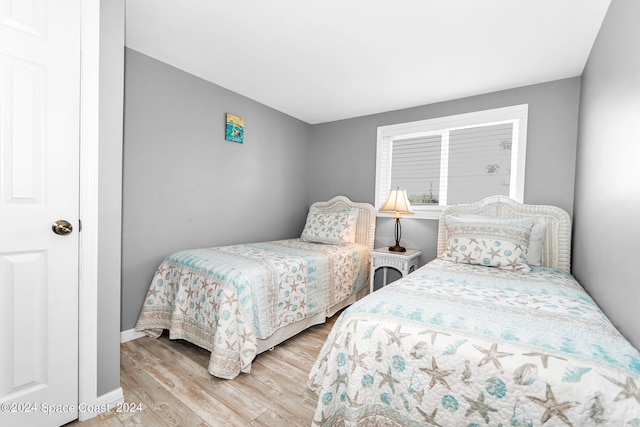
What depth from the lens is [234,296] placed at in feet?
6.18

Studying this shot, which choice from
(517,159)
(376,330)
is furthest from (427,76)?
(376,330)

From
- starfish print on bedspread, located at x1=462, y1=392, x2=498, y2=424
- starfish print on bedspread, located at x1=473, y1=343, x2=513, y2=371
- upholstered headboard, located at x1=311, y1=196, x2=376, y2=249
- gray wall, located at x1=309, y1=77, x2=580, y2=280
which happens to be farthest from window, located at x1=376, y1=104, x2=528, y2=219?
starfish print on bedspread, located at x1=462, y1=392, x2=498, y2=424

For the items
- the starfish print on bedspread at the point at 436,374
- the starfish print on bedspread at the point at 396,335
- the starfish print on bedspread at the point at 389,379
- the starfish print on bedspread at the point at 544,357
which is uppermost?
the starfish print on bedspread at the point at 544,357

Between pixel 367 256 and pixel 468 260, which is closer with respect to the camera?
pixel 468 260

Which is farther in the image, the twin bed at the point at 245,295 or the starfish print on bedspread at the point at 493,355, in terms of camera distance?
the twin bed at the point at 245,295

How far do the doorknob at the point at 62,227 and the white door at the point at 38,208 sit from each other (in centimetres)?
2

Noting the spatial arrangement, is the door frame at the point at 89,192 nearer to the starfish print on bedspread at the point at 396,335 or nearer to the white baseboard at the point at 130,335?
the white baseboard at the point at 130,335

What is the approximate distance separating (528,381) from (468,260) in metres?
1.47

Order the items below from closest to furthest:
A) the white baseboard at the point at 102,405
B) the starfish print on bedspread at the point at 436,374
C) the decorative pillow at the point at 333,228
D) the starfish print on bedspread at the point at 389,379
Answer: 1. the starfish print on bedspread at the point at 436,374
2. the starfish print on bedspread at the point at 389,379
3. the white baseboard at the point at 102,405
4. the decorative pillow at the point at 333,228

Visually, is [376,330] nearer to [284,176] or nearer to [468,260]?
[468,260]

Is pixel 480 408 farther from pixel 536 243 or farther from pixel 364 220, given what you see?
pixel 364 220

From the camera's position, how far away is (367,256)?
10.9 feet

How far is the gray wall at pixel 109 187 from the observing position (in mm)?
1473

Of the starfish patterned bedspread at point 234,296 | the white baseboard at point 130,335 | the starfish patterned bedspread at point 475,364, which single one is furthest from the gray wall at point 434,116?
the white baseboard at point 130,335
